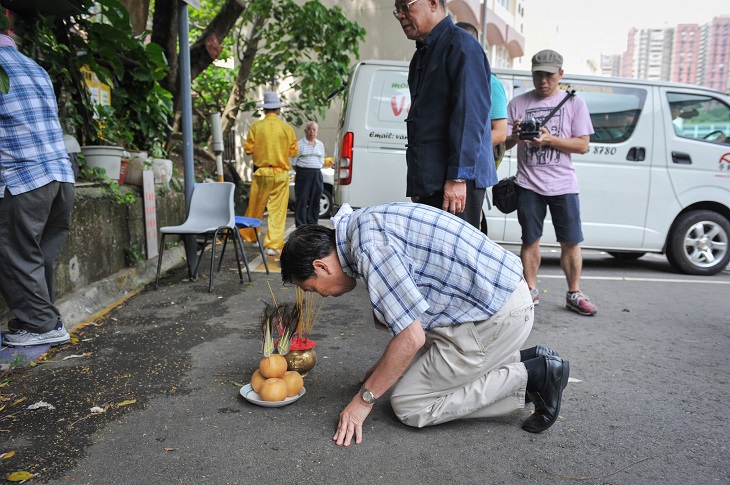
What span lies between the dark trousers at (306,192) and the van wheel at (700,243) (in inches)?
187

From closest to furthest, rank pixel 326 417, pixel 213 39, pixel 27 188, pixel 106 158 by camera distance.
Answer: pixel 326 417 < pixel 27 188 < pixel 106 158 < pixel 213 39

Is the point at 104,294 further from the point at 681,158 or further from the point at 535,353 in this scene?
the point at 681,158

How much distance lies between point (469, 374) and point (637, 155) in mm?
4841

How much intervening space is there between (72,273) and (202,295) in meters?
1.05

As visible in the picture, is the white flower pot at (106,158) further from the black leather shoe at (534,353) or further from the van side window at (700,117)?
the van side window at (700,117)

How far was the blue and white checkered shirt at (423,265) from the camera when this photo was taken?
2236 millimetres

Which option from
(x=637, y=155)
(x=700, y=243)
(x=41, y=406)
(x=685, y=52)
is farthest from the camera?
(x=685, y=52)

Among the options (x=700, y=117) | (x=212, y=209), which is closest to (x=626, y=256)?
(x=700, y=117)

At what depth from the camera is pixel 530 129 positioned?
14.8 ft

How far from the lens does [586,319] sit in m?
4.60

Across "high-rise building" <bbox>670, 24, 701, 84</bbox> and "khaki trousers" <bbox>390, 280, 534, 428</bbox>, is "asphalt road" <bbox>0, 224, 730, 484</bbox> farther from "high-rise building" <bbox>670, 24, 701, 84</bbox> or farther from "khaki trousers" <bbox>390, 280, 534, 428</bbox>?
"high-rise building" <bbox>670, 24, 701, 84</bbox>

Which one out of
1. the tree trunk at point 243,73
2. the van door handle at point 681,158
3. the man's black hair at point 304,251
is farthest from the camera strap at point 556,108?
the tree trunk at point 243,73

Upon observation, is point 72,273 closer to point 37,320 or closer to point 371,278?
point 37,320

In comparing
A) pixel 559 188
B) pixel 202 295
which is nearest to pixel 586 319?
pixel 559 188
